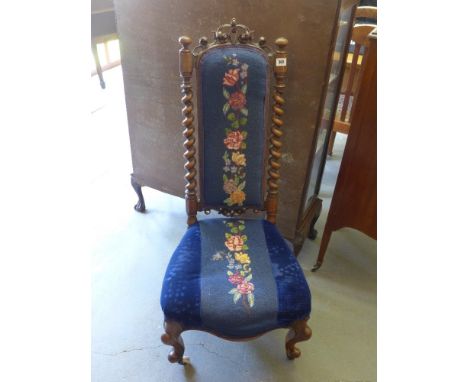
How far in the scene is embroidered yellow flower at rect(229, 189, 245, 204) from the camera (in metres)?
1.26

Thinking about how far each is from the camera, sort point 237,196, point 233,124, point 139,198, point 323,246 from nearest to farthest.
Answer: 1. point 233,124
2. point 237,196
3. point 323,246
4. point 139,198

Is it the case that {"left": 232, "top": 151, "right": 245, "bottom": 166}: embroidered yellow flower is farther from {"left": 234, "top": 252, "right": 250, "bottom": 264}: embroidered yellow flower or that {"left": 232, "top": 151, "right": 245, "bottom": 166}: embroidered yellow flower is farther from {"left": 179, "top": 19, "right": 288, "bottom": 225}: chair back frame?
{"left": 234, "top": 252, "right": 250, "bottom": 264}: embroidered yellow flower

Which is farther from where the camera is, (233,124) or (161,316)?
(161,316)

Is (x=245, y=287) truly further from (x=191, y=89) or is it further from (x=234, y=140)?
(x=191, y=89)

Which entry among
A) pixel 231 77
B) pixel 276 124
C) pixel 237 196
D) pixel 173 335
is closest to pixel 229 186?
pixel 237 196

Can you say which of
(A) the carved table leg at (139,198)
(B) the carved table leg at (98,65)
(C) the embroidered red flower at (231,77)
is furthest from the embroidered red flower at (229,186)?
(B) the carved table leg at (98,65)

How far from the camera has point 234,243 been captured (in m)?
1.22

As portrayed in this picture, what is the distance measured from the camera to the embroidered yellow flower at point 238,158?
47.2 inches

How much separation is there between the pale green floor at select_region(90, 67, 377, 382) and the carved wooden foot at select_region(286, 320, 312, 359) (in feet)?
0.26

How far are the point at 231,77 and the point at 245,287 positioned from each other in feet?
2.18

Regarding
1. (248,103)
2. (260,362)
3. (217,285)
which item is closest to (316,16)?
(248,103)

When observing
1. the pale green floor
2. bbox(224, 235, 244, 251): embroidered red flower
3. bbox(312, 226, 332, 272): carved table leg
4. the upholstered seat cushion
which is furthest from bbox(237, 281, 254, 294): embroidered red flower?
bbox(312, 226, 332, 272): carved table leg

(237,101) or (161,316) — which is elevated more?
(237,101)

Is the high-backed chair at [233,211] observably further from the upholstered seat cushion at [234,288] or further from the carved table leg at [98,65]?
the carved table leg at [98,65]
